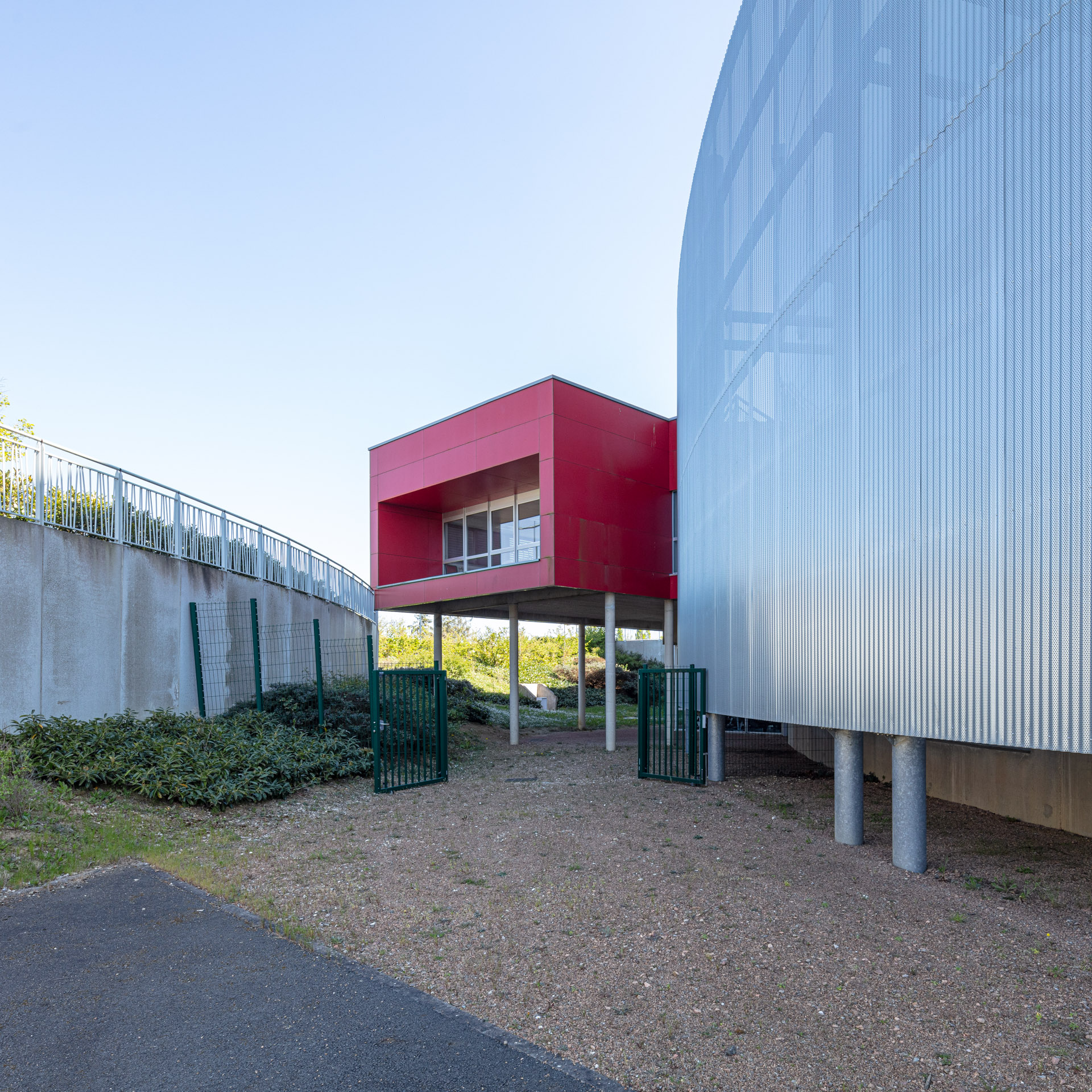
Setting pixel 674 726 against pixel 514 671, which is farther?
pixel 514 671

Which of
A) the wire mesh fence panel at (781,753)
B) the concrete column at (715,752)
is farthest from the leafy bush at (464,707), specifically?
the concrete column at (715,752)

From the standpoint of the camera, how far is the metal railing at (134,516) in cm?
1054

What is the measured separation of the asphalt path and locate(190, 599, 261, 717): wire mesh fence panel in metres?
8.28

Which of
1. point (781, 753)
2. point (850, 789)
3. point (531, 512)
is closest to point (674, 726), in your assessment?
point (850, 789)

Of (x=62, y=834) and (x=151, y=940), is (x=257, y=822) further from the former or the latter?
(x=151, y=940)

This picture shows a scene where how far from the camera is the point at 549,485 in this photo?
50.2ft

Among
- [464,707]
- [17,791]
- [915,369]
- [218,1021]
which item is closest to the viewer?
[218,1021]

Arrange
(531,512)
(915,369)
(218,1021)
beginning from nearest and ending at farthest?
(218,1021)
(915,369)
(531,512)

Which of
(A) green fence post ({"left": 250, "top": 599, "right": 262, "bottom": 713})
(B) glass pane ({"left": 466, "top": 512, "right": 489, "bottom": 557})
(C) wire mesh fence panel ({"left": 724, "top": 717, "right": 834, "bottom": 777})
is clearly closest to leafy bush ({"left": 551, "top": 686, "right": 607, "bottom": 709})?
(C) wire mesh fence panel ({"left": 724, "top": 717, "right": 834, "bottom": 777})

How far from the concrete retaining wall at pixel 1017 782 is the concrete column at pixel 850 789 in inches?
67.6

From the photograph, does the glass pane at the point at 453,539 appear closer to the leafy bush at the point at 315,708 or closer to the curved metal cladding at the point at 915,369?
the leafy bush at the point at 315,708

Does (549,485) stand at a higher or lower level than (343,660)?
higher

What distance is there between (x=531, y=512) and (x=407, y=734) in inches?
298

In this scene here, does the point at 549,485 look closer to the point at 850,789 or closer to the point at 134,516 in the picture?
the point at 134,516
